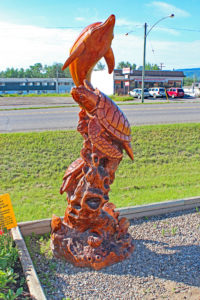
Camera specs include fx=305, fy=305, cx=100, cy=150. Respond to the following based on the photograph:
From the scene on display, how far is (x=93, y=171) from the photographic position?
3768 mm

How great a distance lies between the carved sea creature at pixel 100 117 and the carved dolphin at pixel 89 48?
0.18m

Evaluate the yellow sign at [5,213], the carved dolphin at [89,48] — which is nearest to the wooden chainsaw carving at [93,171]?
the carved dolphin at [89,48]

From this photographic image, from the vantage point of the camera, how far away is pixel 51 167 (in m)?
7.29

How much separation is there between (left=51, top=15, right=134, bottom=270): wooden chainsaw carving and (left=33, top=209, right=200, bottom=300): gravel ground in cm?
16

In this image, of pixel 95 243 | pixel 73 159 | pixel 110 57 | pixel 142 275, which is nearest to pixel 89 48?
pixel 110 57

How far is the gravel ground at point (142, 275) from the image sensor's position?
350 cm

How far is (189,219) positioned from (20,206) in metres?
3.08

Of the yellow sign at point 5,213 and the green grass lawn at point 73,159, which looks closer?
the yellow sign at point 5,213

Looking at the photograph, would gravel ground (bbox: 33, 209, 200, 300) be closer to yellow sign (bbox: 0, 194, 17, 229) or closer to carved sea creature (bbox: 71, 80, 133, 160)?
yellow sign (bbox: 0, 194, 17, 229)

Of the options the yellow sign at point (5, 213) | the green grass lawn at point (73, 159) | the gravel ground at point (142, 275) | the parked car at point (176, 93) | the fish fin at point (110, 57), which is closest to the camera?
the gravel ground at point (142, 275)

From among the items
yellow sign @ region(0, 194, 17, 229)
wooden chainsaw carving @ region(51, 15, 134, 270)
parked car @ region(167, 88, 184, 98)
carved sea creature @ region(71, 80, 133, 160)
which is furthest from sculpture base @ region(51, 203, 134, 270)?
parked car @ region(167, 88, 184, 98)

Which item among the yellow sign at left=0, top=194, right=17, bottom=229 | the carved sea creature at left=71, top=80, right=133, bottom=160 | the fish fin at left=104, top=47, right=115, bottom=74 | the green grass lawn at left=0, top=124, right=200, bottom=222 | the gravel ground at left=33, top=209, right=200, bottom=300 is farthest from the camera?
the green grass lawn at left=0, top=124, right=200, bottom=222

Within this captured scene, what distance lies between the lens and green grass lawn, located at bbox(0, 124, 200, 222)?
5988mm

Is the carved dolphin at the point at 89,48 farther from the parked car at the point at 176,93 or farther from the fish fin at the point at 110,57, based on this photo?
the parked car at the point at 176,93
